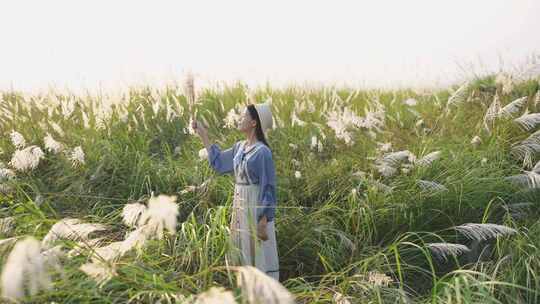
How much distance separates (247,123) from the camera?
4.21 m

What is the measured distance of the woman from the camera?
4.08 m

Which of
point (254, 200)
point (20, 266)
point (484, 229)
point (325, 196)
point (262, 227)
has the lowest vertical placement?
point (325, 196)

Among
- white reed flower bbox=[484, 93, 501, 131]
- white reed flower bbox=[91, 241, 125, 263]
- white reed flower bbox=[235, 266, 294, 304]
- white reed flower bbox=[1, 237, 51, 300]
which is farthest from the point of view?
white reed flower bbox=[484, 93, 501, 131]

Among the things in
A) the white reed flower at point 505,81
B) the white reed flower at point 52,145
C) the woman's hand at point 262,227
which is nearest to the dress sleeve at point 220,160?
the woman's hand at point 262,227

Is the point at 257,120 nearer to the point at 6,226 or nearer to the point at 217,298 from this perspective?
the point at 6,226

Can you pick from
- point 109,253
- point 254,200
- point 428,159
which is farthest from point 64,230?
point 428,159

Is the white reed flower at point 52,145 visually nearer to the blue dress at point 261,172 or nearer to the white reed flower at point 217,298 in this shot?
the blue dress at point 261,172

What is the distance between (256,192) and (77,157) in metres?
1.89

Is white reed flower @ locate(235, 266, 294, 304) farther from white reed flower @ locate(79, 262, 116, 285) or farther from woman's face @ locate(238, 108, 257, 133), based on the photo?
woman's face @ locate(238, 108, 257, 133)

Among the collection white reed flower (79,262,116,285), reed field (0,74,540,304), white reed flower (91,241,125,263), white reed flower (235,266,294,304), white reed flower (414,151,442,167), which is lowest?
reed field (0,74,540,304)

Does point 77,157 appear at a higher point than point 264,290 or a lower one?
lower

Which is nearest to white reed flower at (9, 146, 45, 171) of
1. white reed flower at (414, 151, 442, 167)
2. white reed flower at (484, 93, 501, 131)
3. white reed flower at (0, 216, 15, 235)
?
white reed flower at (0, 216, 15, 235)

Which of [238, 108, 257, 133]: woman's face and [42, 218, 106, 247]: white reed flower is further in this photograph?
[238, 108, 257, 133]: woman's face

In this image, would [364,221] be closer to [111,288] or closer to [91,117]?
[111,288]
